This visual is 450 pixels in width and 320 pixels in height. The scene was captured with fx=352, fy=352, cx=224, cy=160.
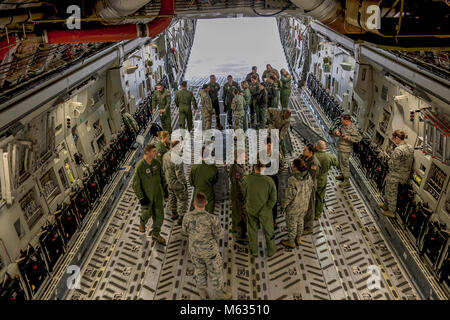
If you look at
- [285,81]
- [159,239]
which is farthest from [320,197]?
[285,81]

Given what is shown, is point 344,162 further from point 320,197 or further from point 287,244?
point 287,244

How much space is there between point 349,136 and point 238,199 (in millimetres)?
2558

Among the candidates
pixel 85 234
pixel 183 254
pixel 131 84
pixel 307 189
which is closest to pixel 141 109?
pixel 131 84

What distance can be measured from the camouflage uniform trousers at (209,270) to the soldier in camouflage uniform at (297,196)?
1310 mm

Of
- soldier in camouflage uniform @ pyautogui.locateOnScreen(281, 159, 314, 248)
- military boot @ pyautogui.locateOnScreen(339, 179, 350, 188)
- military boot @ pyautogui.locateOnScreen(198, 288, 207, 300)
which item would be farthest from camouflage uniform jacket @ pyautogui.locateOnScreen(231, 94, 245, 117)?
military boot @ pyautogui.locateOnScreen(198, 288, 207, 300)

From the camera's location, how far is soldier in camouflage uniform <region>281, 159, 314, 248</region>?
4680mm

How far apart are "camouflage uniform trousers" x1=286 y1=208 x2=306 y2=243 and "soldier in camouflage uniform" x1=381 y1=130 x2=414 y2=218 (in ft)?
5.44

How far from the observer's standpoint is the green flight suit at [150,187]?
498 cm

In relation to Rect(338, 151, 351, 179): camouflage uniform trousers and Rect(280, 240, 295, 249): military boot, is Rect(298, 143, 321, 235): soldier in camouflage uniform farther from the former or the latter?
Rect(338, 151, 351, 179): camouflage uniform trousers

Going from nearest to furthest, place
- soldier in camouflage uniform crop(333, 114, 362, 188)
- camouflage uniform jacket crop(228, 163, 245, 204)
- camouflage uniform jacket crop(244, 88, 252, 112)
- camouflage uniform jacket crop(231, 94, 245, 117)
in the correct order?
camouflage uniform jacket crop(228, 163, 245, 204) → soldier in camouflage uniform crop(333, 114, 362, 188) → camouflage uniform jacket crop(231, 94, 245, 117) → camouflage uniform jacket crop(244, 88, 252, 112)

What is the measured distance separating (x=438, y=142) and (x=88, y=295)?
16.5 feet

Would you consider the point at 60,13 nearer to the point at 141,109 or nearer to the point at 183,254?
the point at 183,254

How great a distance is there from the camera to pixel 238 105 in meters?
8.55

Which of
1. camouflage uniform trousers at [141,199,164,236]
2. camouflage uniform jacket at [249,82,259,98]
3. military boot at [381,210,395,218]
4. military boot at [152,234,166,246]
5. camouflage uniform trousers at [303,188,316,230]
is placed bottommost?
military boot at [152,234,166,246]
